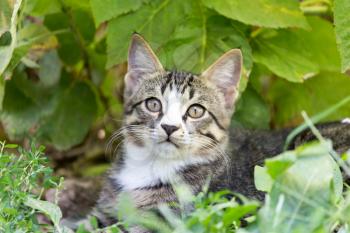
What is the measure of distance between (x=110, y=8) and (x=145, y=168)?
80cm

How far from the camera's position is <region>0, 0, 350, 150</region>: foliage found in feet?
11.6

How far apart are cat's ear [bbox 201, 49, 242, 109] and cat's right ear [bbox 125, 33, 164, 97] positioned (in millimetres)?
252

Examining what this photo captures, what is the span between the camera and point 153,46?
3.65m

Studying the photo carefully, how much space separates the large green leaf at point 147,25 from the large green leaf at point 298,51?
0.47m

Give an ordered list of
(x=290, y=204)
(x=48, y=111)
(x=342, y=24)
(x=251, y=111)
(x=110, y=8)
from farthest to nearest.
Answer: (x=48, y=111) → (x=251, y=111) → (x=110, y=8) → (x=342, y=24) → (x=290, y=204)

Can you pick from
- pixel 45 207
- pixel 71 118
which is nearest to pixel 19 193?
pixel 45 207

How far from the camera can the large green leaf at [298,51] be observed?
12.1ft

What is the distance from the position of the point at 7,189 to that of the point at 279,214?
1.14 m

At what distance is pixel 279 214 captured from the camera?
82.7 inches

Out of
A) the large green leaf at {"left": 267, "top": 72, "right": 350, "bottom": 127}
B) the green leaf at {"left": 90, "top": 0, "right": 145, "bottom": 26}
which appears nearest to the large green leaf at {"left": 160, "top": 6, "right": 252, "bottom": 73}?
the green leaf at {"left": 90, "top": 0, "right": 145, "bottom": 26}

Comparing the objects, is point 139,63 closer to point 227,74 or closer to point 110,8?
point 110,8

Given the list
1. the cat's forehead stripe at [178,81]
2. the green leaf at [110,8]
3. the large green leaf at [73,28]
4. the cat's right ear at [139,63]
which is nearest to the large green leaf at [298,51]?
the cat's forehead stripe at [178,81]

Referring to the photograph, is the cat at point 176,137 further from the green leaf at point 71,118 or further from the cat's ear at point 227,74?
the green leaf at point 71,118

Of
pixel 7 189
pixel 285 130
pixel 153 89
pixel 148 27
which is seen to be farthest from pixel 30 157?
pixel 285 130
